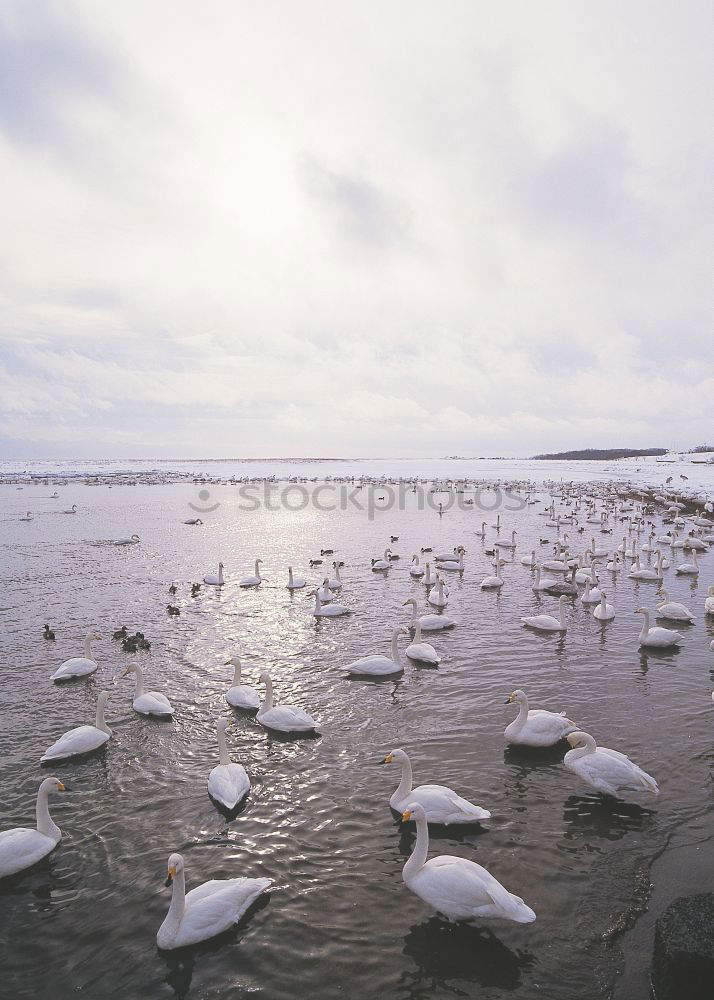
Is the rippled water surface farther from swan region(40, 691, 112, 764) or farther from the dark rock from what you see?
the dark rock

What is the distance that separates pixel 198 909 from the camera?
6.07m

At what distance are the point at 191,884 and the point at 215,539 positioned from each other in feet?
95.5

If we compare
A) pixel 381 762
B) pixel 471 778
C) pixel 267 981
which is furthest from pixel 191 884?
pixel 471 778

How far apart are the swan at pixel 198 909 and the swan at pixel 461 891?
6.26 ft

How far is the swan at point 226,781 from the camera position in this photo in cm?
823

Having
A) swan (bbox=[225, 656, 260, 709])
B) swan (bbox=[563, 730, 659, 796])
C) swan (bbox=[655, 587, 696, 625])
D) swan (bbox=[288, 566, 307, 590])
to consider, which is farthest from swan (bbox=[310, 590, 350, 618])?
swan (bbox=[563, 730, 659, 796])

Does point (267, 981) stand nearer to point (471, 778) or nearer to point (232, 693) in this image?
point (471, 778)

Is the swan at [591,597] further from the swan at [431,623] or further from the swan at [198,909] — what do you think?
the swan at [198,909]

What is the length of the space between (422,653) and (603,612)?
6977 mm

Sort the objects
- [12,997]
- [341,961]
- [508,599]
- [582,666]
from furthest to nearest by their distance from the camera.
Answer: [508,599] < [582,666] < [341,961] < [12,997]

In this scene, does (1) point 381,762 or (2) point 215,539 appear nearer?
(1) point 381,762

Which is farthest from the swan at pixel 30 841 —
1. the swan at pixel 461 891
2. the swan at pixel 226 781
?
the swan at pixel 461 891

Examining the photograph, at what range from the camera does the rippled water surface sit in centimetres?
580

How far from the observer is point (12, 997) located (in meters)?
5.50
